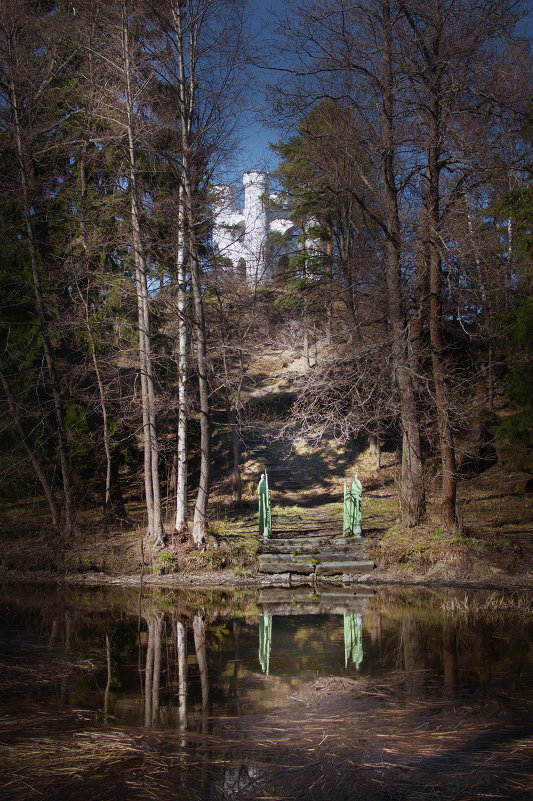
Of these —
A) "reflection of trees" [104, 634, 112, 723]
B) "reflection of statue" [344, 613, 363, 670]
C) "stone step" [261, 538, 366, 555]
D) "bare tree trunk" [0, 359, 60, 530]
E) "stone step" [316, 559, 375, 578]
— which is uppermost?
"bare tree trunk" [0, 359, 60, 530]

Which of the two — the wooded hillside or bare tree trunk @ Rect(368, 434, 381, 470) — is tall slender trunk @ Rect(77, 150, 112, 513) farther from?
bare tree trunk @ Rect(368, 434, 381, 470)

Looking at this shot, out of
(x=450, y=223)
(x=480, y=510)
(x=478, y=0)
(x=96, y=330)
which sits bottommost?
(x=480, y=510)

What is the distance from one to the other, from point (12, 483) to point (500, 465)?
49.6ft

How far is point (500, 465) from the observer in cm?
2347

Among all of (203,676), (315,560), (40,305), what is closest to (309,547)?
(315,560)

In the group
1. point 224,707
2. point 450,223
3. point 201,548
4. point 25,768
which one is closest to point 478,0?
point 450,223

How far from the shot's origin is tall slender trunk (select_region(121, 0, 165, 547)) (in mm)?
15016

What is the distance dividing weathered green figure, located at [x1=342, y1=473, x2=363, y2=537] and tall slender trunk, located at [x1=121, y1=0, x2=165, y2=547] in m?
4.05

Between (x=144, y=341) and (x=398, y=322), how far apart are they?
18.3ft

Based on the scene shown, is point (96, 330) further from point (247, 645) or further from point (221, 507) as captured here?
point (247, 645)

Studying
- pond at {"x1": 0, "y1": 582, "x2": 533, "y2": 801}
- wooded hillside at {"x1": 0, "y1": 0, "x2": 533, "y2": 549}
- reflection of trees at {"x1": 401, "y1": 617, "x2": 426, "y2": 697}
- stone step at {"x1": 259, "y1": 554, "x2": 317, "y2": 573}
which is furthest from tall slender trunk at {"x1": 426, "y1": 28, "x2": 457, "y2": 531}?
reflection of trees at {"x1": 401, "y1": 617, "x2": 426, "y2": 697}

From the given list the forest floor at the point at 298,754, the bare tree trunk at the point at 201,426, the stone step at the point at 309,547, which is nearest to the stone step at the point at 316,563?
the stone step at the point at 309,547

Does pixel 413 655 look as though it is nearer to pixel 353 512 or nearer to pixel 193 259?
pixel 353 512

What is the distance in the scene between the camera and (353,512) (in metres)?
15.7
